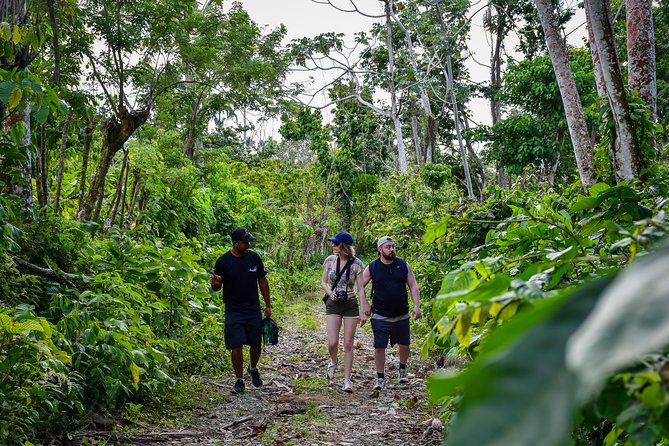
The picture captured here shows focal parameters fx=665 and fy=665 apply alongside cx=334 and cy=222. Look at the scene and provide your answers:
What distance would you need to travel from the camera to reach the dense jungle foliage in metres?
0.40

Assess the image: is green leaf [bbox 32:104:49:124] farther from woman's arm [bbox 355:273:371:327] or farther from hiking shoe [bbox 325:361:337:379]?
hiking shoe [bbox 325:361:337:379]

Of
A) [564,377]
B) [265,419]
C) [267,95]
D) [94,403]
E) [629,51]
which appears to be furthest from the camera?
[267,95]

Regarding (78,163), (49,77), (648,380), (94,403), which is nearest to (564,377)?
(648,380)

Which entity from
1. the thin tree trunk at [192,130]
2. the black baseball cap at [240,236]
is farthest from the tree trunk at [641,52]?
the thin tree trunk at [192,130]

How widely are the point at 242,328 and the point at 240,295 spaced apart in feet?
1.15

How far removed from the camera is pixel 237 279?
23.2 feet

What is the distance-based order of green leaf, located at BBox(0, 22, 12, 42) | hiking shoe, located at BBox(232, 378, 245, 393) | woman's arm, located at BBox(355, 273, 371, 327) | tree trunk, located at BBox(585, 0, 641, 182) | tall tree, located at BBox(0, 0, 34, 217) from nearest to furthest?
green leaf, located at BBox(0, 22, 12, 42) → tall tree, located at BBox(0, 0, 34, 217) → tree trunk, located at BBox(585, 0, 641, 182) → hiking shoe, located at BBox(232, 378, 245, 393) → woman's arm, located at BBox(355, 273, 371, 327)

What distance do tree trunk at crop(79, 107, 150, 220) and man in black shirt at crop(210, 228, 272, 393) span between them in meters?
1.57

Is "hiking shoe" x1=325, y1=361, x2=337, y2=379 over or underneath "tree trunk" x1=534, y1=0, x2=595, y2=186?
underneath

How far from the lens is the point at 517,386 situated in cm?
36

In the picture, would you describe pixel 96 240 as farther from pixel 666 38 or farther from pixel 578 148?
pixel 666 38

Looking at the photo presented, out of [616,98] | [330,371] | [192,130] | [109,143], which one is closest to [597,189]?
[616,98]

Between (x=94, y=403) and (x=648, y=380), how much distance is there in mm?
5000

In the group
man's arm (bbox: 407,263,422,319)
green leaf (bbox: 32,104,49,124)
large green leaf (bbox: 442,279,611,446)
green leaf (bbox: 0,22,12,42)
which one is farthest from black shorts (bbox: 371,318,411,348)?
large green leaf (bbox: 442,279,611,446)
